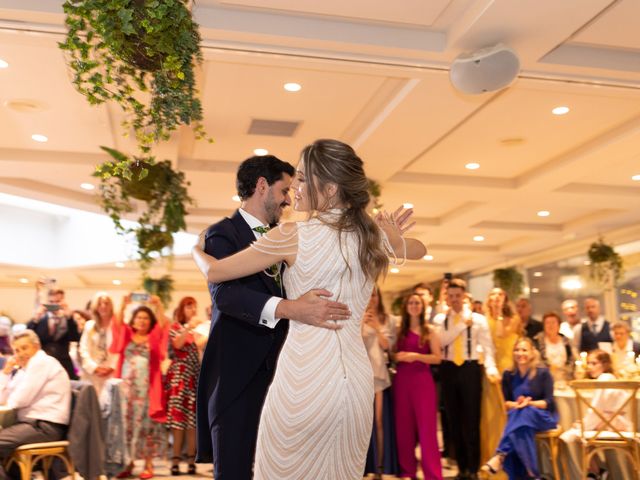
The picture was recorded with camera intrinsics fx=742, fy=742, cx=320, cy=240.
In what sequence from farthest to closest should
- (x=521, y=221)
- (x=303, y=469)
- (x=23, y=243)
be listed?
(x=23, y=243) → (x=521, y=221) → (x=303, y=469)

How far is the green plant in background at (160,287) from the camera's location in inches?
343

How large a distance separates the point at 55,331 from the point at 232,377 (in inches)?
208

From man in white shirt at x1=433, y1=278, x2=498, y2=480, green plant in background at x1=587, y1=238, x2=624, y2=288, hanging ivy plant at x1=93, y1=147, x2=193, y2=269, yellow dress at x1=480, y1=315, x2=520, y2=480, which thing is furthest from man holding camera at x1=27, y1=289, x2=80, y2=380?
green plant in background at x1=587, y1=238, x2=624, y2=288

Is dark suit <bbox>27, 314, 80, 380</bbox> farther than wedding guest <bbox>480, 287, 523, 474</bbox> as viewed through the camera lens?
Yes

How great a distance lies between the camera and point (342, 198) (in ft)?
6.48

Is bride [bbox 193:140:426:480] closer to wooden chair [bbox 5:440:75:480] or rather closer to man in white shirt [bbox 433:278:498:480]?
wooden chair [bbox 5:440:75:480]

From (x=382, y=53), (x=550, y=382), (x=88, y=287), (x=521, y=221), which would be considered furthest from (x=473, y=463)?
(x=88, y=287)

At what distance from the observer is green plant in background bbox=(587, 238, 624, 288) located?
11.5 m

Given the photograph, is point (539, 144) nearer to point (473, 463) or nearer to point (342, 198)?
point (473, 463)

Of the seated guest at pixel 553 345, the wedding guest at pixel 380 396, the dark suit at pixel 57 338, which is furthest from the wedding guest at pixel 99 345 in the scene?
the seated guest at pixel 553 345

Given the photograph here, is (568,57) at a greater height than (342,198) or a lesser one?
greater

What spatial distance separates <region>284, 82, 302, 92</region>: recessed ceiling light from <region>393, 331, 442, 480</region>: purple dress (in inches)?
89.0

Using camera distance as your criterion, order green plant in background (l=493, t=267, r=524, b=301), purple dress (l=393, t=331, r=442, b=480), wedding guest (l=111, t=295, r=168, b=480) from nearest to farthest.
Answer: purple dress (l=393, t=331, r=442, b=480) → wedding guest (l=111, t=295, r=168, b=480) → green plant in background (l=493, t=267, r=524, b=301)

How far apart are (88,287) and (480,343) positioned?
52.0 feet
